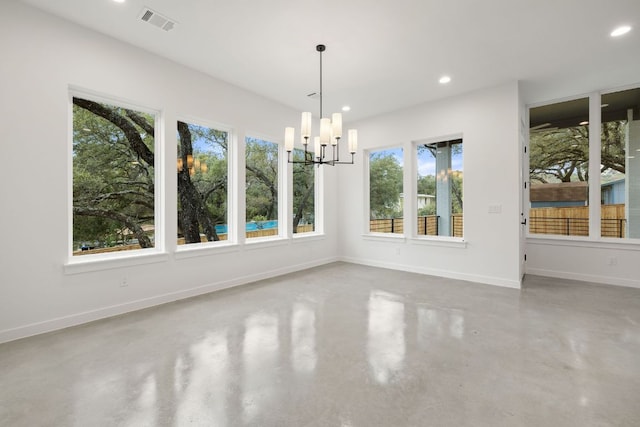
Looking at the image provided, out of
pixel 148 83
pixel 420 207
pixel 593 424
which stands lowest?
pixel 593 424

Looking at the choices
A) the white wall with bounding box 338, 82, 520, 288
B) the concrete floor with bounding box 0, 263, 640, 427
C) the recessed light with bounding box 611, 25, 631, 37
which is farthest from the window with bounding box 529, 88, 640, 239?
the recessed light with bounding box 611, 25, 631, 37

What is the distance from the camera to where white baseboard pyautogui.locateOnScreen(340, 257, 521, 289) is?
14.6 feet

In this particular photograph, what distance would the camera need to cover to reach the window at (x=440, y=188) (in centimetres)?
511

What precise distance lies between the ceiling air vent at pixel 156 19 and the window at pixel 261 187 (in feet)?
6.50

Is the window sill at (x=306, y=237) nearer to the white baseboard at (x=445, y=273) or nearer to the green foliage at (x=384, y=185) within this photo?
the white baseboard at (x=445, y=273)

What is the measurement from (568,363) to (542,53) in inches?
136

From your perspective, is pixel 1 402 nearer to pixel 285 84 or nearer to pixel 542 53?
pixel 285 84

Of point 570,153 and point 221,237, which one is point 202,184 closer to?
point 221,237

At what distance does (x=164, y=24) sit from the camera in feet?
10.1

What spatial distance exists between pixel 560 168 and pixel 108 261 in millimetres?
6881

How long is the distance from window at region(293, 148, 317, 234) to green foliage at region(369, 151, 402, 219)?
1.24 metres

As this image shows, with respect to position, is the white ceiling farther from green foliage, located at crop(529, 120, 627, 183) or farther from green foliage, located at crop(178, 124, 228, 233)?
green foliage, located at crop(178, 124, 228, 233)

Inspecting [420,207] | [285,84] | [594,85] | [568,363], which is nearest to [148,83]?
[285,84]

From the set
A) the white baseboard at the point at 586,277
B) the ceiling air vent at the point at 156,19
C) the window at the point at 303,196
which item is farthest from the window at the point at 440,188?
the ceiling air vent at the point at 156,19
